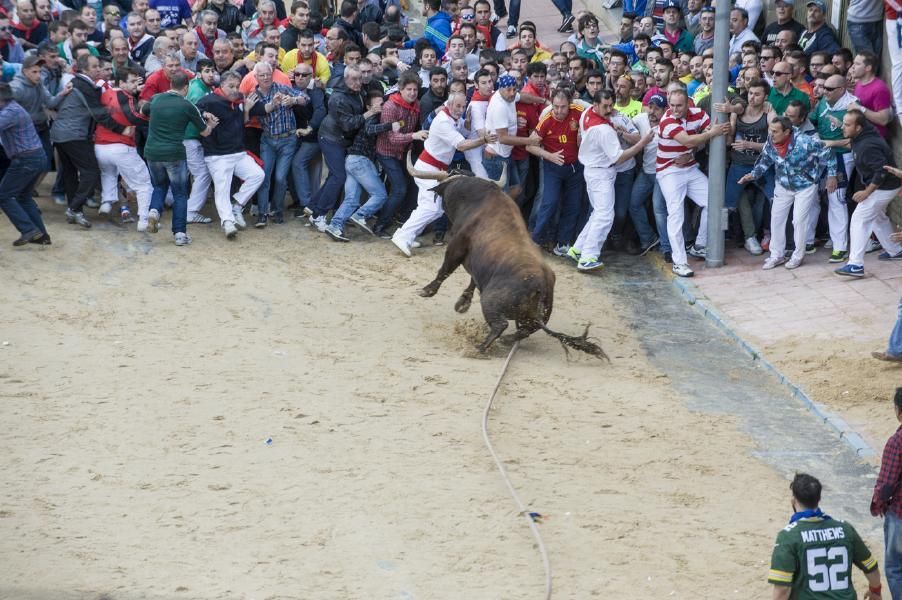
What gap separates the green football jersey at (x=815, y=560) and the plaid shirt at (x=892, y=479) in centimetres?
71

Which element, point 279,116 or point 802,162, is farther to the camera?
point 279,116

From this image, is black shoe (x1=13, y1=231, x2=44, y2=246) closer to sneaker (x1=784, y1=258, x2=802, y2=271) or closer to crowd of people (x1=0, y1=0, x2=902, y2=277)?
crowd of people (x1=0, y1=0, x2=902, y2=277)

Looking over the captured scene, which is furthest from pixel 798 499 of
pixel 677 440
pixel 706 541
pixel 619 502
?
pixel 677 440

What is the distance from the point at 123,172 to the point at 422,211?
3.44 m

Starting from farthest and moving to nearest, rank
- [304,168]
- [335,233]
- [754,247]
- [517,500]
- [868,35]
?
[304,168] → [335,233] → [868,35] → [754,247] → [517,500]

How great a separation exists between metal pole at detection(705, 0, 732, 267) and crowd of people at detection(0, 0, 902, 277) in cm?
18

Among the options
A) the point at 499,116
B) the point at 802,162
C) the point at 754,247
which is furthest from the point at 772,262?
the point at 499,116

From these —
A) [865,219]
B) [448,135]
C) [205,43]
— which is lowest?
[865,219]

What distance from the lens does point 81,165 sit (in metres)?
14.4

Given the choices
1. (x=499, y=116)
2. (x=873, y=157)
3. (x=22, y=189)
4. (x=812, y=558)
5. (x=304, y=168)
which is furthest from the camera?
(x=304, y=168)

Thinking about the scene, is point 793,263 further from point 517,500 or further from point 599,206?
point 517,500

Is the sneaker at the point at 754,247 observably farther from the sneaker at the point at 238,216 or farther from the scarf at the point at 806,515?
the scarf at the point at 806,515

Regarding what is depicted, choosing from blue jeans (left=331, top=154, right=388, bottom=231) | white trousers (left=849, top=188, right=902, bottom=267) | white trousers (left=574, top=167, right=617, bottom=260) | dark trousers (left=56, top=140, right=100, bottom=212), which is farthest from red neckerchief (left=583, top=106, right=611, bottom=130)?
dark trousers (left=56, top=140, right=100, bottom=212)

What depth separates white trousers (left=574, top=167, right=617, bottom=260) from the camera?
14.3 meters
